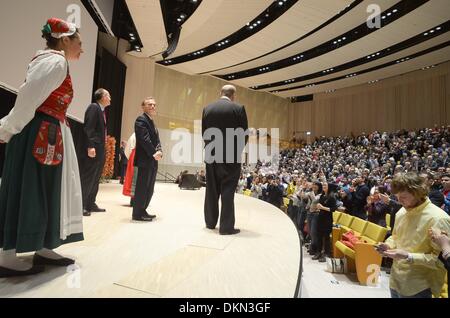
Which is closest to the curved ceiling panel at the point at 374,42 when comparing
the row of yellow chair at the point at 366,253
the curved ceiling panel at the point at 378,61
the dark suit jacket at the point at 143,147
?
the curved ceiling panel at the point at 378,61

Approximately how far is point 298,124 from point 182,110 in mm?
11308

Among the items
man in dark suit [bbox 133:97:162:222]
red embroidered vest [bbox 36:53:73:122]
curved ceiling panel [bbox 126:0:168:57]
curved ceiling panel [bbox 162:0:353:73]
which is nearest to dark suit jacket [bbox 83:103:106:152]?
man in dark suit [bbox 133:97:162:222]

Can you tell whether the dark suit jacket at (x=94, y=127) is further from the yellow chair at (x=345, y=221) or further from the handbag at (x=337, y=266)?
the yellow chair at (x=345, y=221)

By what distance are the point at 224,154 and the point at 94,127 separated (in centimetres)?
170

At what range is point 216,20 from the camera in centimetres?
1334

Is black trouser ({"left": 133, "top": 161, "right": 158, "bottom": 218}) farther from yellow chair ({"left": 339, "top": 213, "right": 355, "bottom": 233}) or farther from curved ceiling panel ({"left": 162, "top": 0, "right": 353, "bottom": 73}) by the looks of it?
curved ceiling panel ({"left": 162, "top": 0, "right": 353, "bottom": 73})

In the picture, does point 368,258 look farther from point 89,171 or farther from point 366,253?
point 89,171

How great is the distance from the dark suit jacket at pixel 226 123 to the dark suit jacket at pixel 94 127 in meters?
1.39

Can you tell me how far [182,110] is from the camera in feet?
64.5

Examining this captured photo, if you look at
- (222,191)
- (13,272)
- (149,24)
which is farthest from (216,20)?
(13,272)

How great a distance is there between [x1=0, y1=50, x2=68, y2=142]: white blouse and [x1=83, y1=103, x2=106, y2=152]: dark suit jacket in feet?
5.95

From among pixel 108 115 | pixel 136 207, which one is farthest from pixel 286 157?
pixel 136 207

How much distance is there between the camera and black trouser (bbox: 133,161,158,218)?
3.31 metres
